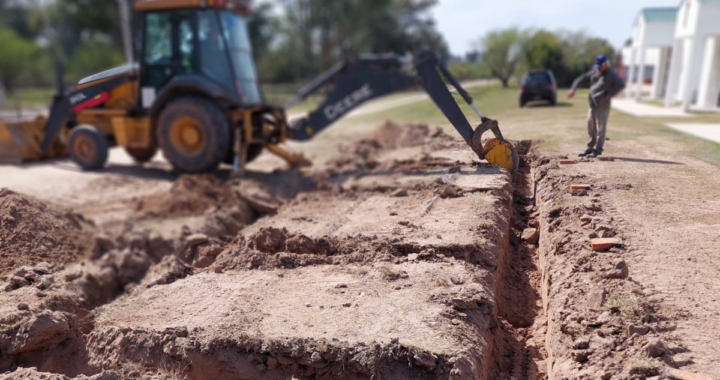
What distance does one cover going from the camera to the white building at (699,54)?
16.4 metres

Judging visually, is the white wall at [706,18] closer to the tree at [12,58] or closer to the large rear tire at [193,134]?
the large rear tire at [193,134]

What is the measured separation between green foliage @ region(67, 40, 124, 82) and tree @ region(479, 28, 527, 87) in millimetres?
30059

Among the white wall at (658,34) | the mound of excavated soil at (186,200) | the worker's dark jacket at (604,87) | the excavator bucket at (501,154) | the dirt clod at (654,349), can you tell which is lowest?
the mound of excavated soil at (186,200)

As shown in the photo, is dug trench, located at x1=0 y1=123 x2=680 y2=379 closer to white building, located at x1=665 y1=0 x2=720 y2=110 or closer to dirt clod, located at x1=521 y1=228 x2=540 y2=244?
dirt clod, located at x1=521 y1=228 x2=540 y2=244

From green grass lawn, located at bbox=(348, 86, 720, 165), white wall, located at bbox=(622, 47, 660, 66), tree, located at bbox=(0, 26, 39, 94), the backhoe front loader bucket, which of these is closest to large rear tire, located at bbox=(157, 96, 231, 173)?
the backhoe front loader bucket

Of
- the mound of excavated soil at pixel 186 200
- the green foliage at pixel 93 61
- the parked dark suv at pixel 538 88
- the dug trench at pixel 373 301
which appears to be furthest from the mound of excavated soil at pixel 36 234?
the green foliage at pixel 93 61

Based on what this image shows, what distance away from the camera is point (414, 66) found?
30.9 ft

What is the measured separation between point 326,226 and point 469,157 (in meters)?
2.37

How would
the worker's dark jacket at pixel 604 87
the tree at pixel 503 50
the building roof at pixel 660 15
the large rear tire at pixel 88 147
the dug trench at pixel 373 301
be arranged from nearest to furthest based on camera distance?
the dug trench at pixel 373 301, the worker's dark jacket at pixel 604 87, the large rear tire at pixel 88 147, the tree at pixel 503 50, the building roof at pixel 660 15

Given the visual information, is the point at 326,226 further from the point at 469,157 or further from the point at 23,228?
the point at 23,228

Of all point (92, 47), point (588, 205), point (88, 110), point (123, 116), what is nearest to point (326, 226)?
point (588, 205)

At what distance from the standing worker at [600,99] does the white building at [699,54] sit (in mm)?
10032

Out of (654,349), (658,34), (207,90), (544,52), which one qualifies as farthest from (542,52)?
(654,349)

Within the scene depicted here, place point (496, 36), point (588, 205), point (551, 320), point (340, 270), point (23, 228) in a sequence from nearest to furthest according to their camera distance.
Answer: point (551, 320) → point (340, 270) → point (588, 205) → point (23, 228) → point (496, 36)
